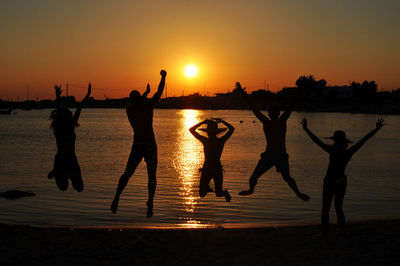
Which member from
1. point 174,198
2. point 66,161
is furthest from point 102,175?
point 66,161

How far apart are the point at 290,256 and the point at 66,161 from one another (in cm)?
456

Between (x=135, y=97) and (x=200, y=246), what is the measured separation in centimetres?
324

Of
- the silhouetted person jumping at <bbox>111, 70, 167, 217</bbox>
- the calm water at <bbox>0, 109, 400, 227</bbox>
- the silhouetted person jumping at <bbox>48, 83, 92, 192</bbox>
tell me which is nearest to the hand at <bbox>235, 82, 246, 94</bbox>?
the silhouetted person jumping at <bbox>111, 70, 167, 217</bbox>

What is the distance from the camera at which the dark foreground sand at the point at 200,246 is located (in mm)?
8773

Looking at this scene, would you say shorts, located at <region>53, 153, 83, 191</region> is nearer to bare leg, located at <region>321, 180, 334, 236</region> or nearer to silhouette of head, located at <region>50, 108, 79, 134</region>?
silhouette of head, located at <region>50, 108, 79, 134</region>

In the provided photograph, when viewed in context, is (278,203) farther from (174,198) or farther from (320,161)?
(320,161)

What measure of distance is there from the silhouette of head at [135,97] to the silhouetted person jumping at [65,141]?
83 cm

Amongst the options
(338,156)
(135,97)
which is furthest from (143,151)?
(338,156)

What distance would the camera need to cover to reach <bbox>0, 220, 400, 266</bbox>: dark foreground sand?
8.77m

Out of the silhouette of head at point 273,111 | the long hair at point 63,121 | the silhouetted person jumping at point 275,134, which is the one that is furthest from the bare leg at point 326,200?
the long hair at point 63,121

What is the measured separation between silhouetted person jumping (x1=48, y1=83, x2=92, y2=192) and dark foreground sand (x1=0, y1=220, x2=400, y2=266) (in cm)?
137

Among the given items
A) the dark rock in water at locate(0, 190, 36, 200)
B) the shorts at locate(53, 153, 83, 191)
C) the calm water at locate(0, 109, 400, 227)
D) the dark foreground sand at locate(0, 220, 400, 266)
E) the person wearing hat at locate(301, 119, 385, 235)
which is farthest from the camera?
the dark rock in water at locate(0, 190, 36, 200)

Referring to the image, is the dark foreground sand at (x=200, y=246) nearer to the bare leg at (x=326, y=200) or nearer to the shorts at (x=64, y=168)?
the bare leg at (x=326, y=200)

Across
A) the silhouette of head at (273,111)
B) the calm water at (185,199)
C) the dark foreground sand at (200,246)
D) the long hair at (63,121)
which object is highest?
the silhouette of head at (273,111)
